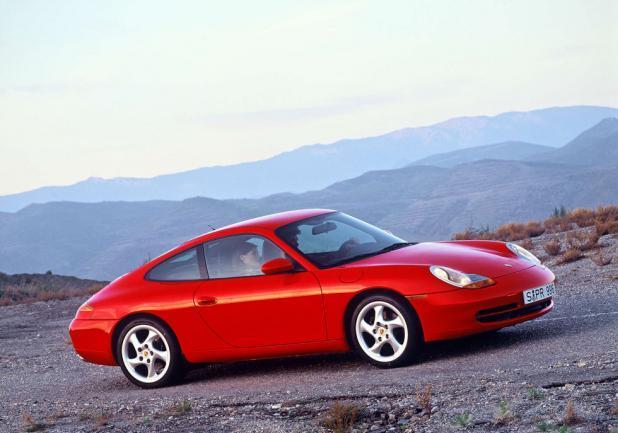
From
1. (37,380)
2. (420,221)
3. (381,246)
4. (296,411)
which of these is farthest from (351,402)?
(420,221)

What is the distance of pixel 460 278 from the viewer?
8.14 metres

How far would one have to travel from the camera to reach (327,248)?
890 cm

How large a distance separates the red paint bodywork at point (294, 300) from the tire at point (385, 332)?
0.30 ft

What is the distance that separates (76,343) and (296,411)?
11.3ft

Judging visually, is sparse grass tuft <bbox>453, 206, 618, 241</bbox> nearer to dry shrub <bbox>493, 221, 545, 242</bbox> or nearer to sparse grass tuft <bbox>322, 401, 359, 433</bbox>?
dry shrub <bbox>493, 221, 545, 242</bbox>

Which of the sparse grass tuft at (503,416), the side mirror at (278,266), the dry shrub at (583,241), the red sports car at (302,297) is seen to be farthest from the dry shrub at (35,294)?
the sparse grass tuft at (503,416)

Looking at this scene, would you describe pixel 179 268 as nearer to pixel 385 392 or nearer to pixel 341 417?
pixel 385 392

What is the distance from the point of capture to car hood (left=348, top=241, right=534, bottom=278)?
832 centimetres

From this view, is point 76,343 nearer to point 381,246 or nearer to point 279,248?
point 279,248

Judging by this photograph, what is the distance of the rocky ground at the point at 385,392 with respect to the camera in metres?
6.14

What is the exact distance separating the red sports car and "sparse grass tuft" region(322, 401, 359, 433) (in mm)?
1645

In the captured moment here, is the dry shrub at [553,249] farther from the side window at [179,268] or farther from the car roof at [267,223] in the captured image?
the side window at [179,268]

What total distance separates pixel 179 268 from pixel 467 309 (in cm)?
288

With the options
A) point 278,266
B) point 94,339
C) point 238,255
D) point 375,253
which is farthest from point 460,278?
point 94,339
